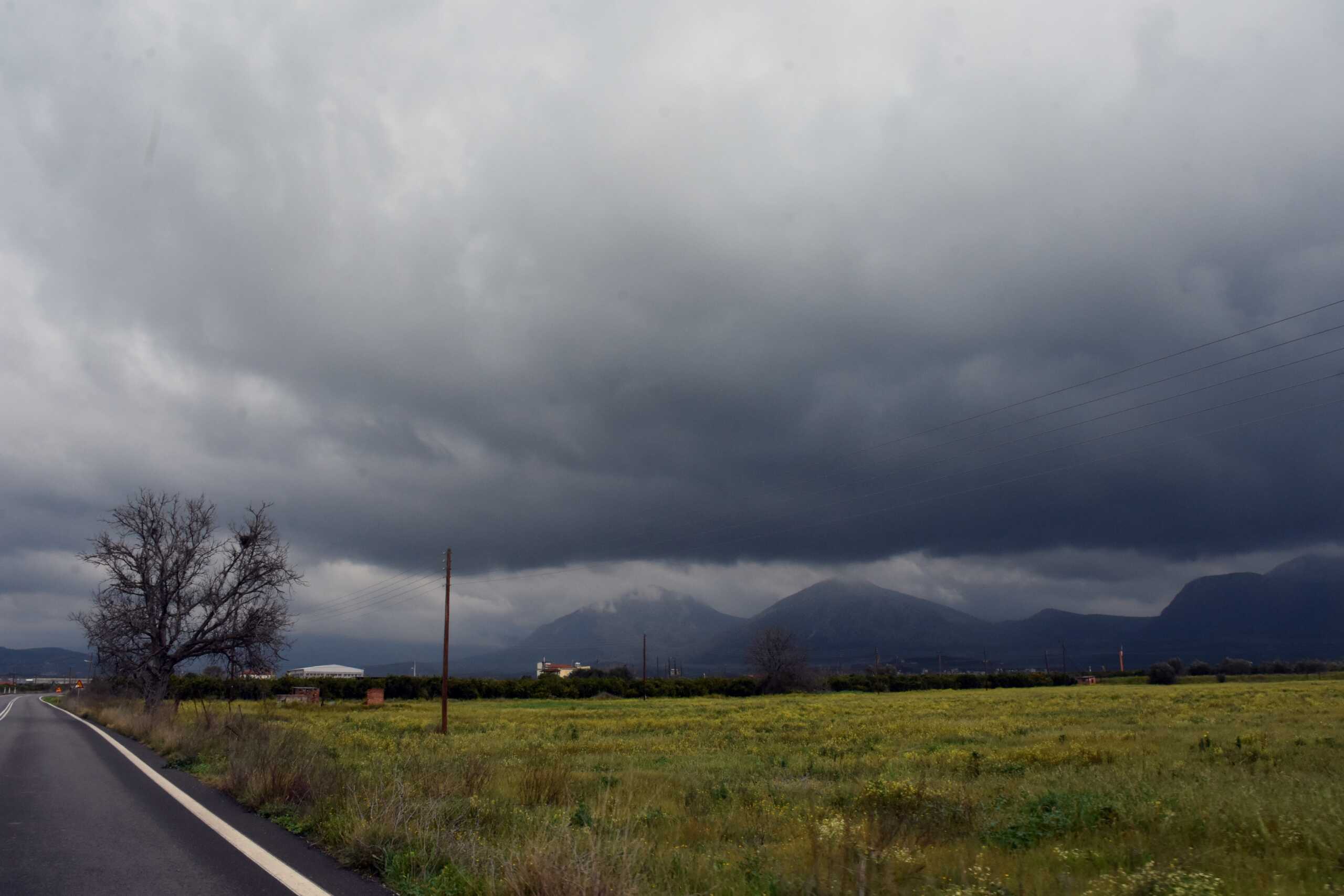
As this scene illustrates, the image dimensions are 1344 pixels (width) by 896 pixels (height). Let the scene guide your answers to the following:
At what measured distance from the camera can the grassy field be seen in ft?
24.9

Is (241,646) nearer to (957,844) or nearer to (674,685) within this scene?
(957,844)

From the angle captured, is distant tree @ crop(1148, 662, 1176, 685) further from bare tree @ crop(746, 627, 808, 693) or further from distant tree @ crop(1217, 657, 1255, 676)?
bare tree @ crop(746, 627, 808, 693)

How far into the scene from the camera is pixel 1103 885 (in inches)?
297

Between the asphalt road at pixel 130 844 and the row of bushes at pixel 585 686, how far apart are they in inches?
2612

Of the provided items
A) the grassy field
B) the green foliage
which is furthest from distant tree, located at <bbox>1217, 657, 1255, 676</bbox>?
the green foliage

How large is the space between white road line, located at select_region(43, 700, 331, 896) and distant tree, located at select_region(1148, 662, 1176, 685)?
9722 cm

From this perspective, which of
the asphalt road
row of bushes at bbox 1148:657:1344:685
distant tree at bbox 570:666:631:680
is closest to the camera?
the asphalt road

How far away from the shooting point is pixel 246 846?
31.3ft

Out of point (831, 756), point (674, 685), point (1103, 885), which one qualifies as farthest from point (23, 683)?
point (1103, 885)

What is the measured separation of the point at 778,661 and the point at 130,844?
4058 inches

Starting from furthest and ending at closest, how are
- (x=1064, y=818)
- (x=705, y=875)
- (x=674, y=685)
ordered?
(x=674, y=685), (x=1064, y=818), (x=705, y=875)

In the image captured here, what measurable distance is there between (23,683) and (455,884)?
809 feet

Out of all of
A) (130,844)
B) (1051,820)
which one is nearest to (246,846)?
(130,844)

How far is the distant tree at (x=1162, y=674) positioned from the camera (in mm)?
92688
